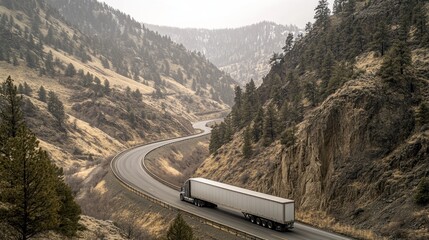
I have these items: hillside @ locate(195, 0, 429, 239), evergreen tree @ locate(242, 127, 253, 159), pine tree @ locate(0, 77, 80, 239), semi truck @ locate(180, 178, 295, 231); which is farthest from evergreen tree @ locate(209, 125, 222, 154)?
pine tree @ locate(0, 77, 80, 239)

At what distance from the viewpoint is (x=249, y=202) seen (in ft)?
118

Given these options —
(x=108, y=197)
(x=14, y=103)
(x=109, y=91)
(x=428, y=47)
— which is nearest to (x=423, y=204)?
(x=428, y=47)

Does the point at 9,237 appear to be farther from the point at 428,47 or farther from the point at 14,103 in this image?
the point at 428,47

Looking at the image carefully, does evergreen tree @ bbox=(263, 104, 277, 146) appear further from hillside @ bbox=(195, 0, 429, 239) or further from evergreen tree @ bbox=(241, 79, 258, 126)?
evergreen tree @ bbox=(241, 79, 258, 126)

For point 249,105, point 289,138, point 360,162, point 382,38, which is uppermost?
point 382,38

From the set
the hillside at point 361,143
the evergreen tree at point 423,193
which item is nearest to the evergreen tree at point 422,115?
the hillside at point 361,143

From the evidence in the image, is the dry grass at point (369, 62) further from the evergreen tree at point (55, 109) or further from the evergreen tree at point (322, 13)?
the evergreen tree at point (55, 109)

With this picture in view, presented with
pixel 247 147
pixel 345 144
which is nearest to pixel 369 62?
pixel 345 144

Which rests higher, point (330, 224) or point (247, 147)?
point (247, 147)

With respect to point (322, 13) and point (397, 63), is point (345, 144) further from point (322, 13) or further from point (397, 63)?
point (322, 13)

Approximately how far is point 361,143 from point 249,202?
1364cm

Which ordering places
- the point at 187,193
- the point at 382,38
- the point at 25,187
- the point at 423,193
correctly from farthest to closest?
the point at 382,38
the point at 187,193
the point at 423,193
the point at 25,187

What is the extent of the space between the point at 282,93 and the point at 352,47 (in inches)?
584

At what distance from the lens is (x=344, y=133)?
39.3 metres
